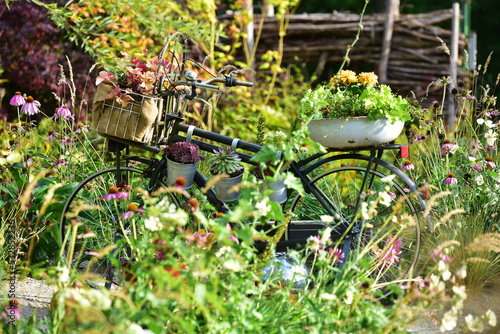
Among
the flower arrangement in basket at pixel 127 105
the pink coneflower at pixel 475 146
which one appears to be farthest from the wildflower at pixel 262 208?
the pink coneflower at pixel 475 146

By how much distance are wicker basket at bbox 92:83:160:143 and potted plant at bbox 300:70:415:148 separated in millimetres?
855

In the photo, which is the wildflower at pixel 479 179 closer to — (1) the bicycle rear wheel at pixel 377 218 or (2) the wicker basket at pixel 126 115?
(1) the bicycle rear wheel at pixel 377 218

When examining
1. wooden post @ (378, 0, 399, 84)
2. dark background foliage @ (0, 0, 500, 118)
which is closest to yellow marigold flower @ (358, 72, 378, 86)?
dark background foliage @ (0, 0, 500, 118)

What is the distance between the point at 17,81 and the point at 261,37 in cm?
348

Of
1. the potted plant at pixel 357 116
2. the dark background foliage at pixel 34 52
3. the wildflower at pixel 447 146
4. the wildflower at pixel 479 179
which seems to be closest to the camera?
the potted plant at pixel 357 116

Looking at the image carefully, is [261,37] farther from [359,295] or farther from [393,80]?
→ [359,295]

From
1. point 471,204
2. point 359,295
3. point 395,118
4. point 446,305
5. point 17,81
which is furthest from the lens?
point 17,81

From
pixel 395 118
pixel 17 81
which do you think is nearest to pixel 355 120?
pixel 395 118

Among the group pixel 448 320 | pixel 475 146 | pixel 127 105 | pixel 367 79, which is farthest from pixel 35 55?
pixel 448 320

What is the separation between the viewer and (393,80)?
→ 25.6 ft

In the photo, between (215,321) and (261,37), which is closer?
→ (215,321)

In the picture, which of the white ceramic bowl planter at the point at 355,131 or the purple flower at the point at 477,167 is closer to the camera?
the white ceramic bowl planter at the point at 355,131

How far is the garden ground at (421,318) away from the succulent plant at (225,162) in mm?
1167

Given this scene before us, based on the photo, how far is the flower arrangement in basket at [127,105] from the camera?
2.80 metres
